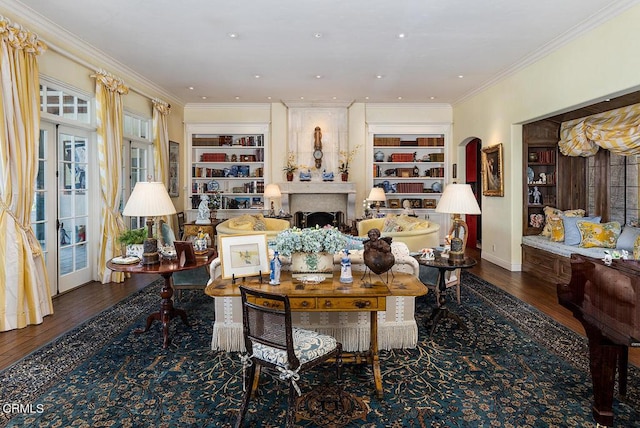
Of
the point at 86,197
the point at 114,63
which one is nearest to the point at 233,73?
the point at 114,63

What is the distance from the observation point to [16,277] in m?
3.85

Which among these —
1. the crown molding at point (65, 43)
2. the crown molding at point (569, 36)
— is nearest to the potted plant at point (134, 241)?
the crown molding at point (65, 43)

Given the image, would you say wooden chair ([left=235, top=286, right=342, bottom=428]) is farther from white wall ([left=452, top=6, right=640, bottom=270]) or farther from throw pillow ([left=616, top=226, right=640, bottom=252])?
throw pillow ([left=616, top=226, right=640, bottom=252])

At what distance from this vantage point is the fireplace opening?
9.19 m

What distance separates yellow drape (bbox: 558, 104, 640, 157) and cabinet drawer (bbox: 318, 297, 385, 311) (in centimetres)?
512

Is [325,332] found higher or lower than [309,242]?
lower

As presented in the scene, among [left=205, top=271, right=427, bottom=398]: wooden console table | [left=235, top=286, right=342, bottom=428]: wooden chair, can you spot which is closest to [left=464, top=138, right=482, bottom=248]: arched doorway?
[left=205, top=271, right=427, bottom=398]: wooden console table

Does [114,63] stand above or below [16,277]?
above

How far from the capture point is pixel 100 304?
4.66 metres

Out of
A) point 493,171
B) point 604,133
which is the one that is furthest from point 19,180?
point 604,133

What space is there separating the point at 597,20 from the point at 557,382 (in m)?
3.97

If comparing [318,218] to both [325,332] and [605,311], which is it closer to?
[325,332]

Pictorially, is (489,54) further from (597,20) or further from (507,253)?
(507,253)

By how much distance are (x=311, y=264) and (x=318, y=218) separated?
6.49 metres
